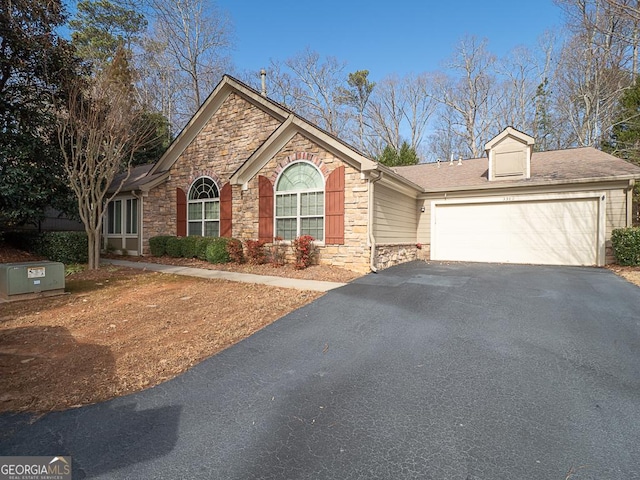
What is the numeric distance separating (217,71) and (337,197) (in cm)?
2023

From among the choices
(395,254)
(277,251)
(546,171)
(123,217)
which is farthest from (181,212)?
(546,171)

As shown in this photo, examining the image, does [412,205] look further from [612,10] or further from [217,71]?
[217,71]

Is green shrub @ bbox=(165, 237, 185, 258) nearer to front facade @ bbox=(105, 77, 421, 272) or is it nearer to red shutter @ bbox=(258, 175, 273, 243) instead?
front facade @ bbox=(105, 77, 421, 272)

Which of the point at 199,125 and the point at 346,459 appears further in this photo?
the point at 199,125

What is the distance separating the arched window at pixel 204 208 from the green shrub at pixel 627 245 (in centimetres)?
1289

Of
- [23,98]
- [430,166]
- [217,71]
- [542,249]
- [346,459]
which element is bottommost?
[346,459]

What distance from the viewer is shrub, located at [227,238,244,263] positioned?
10.9 meters

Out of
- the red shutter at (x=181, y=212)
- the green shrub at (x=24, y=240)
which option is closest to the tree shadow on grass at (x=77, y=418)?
the red shutter at (x=181, y=212)

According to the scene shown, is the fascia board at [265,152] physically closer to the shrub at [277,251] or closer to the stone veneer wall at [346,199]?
the stone veneer wall at [346,199]

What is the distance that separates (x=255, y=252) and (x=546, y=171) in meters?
11.0

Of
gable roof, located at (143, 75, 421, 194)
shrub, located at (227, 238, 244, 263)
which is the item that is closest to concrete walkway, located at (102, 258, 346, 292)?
shrub, located at (227, 238, 244, 263)

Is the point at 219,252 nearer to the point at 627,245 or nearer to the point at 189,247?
the point at 189,247

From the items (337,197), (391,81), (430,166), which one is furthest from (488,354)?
(391,81)

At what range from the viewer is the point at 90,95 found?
10781 mm
